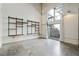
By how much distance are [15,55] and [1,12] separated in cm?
75

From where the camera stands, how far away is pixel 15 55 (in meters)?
1.68

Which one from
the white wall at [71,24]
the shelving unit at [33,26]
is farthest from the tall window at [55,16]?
the shelving unit at [33,26]

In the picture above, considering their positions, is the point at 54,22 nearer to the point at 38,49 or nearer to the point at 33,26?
the point at 33,26

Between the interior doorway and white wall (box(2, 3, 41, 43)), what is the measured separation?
0.22 metres

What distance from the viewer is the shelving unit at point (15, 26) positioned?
5.53 ft

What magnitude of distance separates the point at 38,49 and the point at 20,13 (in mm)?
686

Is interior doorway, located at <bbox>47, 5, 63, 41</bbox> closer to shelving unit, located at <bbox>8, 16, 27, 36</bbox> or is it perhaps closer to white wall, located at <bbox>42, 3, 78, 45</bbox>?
white wall, located at <bbox>42, 3, 78, 45</bbox>

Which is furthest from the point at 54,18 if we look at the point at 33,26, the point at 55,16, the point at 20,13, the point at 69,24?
the point at 20,13

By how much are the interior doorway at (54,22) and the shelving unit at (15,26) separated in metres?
0.49

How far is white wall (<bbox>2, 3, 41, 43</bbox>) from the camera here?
1.66 metres

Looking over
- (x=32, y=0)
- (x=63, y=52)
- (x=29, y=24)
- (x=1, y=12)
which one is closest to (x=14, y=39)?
(x=29, y=24)

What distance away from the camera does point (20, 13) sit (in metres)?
1.75

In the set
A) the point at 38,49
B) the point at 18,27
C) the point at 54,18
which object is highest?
the point at 54,18

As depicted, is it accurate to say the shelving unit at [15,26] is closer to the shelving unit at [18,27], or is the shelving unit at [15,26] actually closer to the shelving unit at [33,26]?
the shelving unit at [18,27]
